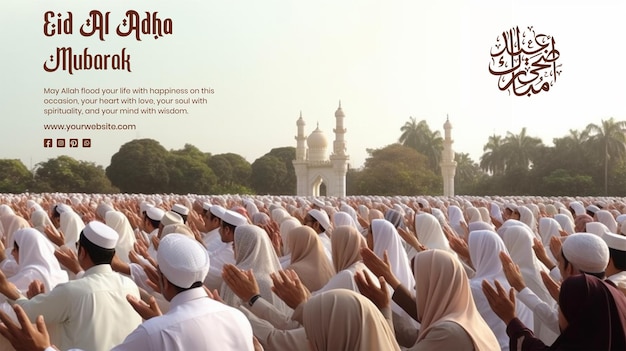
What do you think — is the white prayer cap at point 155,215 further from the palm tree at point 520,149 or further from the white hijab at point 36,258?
Result: the palm tree at point 520,149

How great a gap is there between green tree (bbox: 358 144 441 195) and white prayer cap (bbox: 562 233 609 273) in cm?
4780

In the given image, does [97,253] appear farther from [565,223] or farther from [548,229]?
[565,223]

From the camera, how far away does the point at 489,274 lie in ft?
15.9

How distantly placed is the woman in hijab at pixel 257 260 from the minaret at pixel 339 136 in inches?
1712

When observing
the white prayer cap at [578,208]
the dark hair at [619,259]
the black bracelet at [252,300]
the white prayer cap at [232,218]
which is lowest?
the white prayer cap at [578,208]

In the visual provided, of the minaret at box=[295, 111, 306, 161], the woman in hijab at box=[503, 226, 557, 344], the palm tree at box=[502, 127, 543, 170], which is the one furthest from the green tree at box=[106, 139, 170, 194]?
the woman in hijab at box=[503, 226, 557, 344]

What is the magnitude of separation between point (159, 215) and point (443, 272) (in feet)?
21.9

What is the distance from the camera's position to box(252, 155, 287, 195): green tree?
6378 centimetres

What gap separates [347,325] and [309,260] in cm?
268

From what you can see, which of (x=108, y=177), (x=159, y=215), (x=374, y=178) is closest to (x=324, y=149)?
(x=374, y=178)

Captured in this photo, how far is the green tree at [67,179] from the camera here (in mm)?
53875

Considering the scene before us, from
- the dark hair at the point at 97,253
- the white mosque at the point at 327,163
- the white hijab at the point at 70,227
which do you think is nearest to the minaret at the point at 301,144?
the white mosque at the point at 327,163

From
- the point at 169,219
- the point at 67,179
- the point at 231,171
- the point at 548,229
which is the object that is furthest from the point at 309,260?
the point at 231,171

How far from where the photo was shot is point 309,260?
17.8ft
